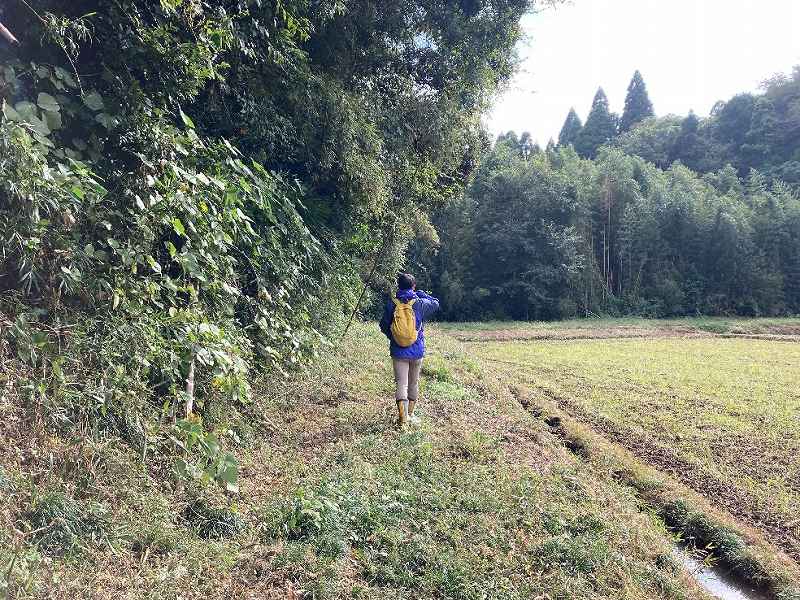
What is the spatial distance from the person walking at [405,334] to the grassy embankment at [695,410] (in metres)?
2.39

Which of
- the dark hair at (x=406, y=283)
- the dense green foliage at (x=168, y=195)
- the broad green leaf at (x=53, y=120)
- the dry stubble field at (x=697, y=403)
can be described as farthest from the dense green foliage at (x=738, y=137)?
the broad green leaf at (x=53, y=120)

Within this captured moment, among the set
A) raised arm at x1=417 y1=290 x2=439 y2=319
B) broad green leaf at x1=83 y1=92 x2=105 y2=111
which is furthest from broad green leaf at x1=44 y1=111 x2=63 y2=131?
raised arm at x1=417 y1=290 x2=439 y2=319

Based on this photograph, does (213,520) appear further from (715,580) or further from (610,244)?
(610,244)

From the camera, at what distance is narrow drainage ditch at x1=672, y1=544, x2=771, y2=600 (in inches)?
137

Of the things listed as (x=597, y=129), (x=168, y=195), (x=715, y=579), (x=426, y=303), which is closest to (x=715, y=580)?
(x=715, y=579)

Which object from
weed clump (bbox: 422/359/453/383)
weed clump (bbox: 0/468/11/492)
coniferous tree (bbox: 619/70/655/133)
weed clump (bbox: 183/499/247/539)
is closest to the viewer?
weed clump (bbox: 0/468/11/492)

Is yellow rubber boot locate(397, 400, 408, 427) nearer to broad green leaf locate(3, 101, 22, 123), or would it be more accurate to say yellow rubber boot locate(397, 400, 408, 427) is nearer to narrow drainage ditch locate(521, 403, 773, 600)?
narrow drainage ditch locate(521, 403, 773, 600)

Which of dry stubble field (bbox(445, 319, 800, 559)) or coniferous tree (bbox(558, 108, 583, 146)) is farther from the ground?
coniferous tree (bbox(558, 108, 583, 146))

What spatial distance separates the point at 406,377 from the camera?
5.23 meters

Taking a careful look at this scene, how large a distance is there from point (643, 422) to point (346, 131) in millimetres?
5757

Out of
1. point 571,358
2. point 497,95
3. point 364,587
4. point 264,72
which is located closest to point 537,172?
point 571,358

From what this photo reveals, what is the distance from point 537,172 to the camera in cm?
2858

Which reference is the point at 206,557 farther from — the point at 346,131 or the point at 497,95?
the point at 497,95

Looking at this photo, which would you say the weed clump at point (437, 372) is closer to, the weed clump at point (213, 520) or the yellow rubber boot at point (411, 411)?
the yellow rubber boot at point (411, 411)
